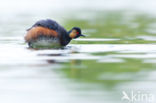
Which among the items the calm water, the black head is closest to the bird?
the calm water

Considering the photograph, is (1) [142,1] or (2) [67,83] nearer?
(2) [67,83]

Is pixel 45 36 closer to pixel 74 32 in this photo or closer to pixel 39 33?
pixel 39 33

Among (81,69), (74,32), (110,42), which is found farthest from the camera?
(74,32)

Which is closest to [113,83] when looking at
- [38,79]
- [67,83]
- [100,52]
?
[67,83]

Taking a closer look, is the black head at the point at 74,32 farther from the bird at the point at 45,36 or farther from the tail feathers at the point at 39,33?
the tail feathers at the point at 39,33

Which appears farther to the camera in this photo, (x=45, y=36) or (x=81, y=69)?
(x=45, y=36)

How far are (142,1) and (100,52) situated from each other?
27027 millimetres

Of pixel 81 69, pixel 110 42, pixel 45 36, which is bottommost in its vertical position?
pixel 81 69

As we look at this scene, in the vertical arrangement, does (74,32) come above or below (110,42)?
above

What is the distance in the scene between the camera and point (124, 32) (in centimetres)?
1844

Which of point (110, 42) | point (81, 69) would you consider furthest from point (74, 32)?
point (81, 69)

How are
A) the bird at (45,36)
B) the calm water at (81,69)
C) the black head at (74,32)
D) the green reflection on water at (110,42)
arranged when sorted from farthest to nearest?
the black head at (74,32) → the bird at (45,36) → the green reflection on water at (110,42) → the calm water at (81,69)

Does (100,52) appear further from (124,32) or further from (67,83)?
(124,32)

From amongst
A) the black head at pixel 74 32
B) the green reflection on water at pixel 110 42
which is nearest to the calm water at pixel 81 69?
the green reflection on water at pixel 110 42
